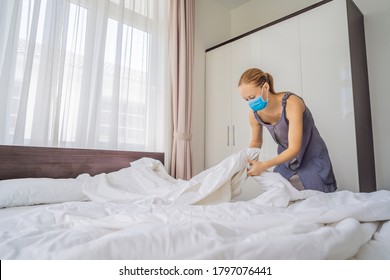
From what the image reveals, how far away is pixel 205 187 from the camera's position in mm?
1015

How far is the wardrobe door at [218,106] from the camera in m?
2.63

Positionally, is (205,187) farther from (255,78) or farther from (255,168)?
(255,78)

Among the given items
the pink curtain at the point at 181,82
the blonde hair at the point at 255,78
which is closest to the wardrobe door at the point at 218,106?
the pink curtain at the point at 181,82

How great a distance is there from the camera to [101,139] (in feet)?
6.46

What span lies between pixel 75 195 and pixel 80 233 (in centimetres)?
93

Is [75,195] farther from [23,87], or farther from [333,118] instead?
[333,118]

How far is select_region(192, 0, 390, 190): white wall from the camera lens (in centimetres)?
200

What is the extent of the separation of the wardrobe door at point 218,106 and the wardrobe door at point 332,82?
2.65 feet

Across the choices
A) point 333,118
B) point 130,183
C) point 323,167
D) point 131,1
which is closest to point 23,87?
point 130,183

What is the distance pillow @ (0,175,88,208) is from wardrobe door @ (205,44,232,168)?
1544mm

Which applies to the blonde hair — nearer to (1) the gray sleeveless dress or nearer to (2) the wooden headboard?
(1) the gray sleeveless dress

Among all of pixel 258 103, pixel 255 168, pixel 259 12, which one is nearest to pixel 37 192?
pixel 255 168

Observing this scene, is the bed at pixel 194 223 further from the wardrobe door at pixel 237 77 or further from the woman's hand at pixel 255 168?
the wardrobe door at pixel 237 77
